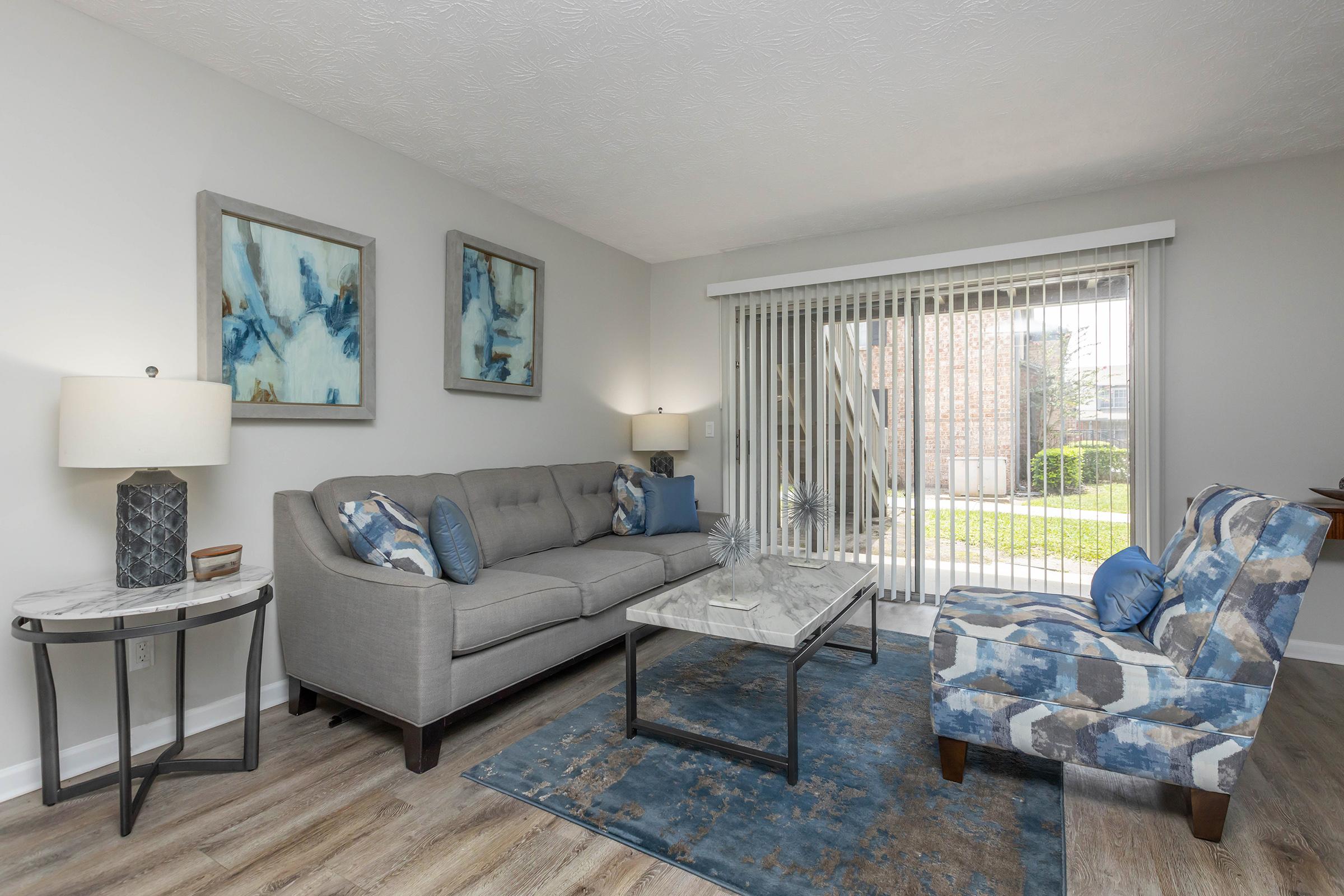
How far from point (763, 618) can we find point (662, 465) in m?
2.81

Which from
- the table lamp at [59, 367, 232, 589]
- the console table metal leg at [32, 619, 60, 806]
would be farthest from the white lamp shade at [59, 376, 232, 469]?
the console table metal leg at [32, 619, 60, 806]

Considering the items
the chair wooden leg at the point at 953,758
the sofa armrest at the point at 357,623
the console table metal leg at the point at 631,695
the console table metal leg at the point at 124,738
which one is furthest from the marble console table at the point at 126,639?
the chair wooden leg at the point at 953,758

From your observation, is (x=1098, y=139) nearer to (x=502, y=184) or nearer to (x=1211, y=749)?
(x=1211, y=749)

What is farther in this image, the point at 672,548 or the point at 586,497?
the point at 586,497

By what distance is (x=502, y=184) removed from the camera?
3.70 m

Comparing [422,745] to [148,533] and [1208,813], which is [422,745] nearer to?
[148,533]

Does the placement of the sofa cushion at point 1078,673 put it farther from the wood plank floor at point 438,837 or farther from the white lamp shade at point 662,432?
the white lamp shade at point 662,432

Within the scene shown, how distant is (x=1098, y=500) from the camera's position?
148 inches

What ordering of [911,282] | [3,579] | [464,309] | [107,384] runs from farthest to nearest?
[911,282], [464,309], [3,579], [107,384]

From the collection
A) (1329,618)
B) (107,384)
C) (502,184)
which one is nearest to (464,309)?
(502,184)

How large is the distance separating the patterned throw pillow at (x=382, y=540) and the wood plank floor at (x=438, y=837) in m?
0.67

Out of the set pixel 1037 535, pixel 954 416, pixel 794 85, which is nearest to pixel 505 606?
pixel 794 85

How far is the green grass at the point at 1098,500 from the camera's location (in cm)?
372

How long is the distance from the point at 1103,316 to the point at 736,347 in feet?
7.80
